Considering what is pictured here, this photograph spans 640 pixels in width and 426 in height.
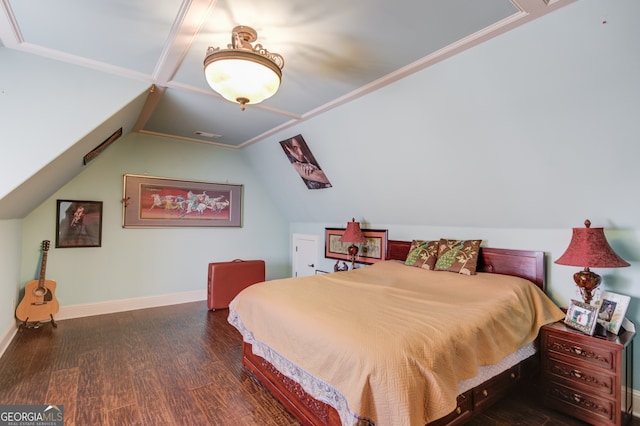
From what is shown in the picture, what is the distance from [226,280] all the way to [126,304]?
142cm

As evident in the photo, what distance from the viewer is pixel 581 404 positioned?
2.11 m

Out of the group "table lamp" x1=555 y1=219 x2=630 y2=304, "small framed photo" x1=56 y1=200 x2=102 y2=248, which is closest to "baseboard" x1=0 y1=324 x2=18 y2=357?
"small framed photo" x1=56 y1=200 x2=102 y2=248

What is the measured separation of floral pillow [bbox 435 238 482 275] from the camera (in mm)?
3008

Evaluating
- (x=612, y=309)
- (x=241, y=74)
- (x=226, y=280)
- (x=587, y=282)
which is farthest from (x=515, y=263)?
(x=226, y=280)

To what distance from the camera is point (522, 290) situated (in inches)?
99.6

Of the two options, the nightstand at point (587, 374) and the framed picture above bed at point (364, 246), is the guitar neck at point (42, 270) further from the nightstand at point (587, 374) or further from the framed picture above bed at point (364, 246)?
the nightstand at point (587, 374)

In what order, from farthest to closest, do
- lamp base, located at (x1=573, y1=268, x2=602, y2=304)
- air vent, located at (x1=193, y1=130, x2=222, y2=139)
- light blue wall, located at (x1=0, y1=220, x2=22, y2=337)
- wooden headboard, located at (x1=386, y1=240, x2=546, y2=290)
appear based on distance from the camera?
air vent, located at (x1=193, y1=130, x2=222, y2=139) → light blue wall, located at (x1=0, y1=220, x2=22, y2=337) → wooden headboard, located at (x1=386, y1=240, x2=546, y2=290) → lamp base, located at (x1=573, y1=268, x2=602, y2=304)

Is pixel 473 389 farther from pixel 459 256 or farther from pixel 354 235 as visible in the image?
pixel 354 235

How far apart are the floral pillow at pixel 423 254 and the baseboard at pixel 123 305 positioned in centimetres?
343

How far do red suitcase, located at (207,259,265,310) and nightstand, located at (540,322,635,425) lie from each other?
12.2 feet

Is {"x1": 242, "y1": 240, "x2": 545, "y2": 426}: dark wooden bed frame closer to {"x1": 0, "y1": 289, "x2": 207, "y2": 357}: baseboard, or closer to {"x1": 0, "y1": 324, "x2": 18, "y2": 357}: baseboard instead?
{"x1": 0, "y1": 324, "x2": 18, "y2": 357}: baseboard

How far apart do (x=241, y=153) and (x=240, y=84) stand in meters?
3.64

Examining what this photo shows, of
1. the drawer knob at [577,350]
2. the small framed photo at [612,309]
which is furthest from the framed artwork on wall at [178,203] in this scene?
the small framed photo at [612,309]

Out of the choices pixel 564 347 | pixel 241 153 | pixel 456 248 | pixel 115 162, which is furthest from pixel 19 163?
pixel 564 347
